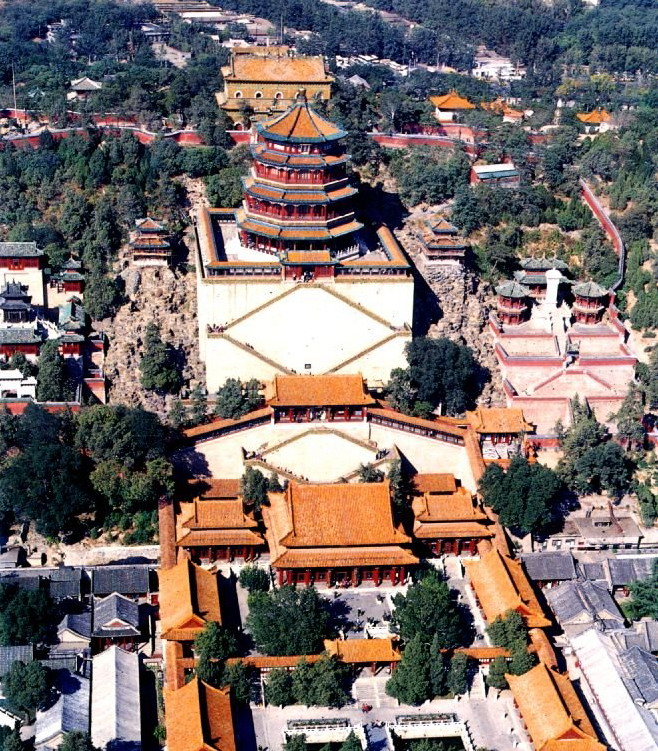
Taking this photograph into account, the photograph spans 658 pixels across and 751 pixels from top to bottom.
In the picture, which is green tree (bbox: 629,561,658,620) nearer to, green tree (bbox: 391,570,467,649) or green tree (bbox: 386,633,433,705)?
green tree (bbox: 391,570,467,649)

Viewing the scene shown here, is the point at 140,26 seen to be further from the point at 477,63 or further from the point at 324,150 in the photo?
the point at 324,150

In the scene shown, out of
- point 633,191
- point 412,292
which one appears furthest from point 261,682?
point 633,191

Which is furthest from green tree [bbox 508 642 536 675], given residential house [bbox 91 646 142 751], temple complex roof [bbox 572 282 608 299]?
temple complex roof [bbox 572 282 608 299]

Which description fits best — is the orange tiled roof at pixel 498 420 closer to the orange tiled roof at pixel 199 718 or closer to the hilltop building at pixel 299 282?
the hilltop building at pixel 299 282

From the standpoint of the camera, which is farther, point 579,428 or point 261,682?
point 579,428

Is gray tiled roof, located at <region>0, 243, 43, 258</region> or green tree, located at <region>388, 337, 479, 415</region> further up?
gray tiled roof, located at <region>0, 243, 43, 258</region>

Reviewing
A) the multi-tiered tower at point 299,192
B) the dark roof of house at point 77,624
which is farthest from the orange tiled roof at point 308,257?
the dark roof of house at point 77,624
